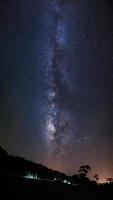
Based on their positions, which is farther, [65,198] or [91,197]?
[91,197]

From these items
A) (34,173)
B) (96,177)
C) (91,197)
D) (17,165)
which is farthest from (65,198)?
(96,177)

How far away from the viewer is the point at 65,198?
76.6 ft

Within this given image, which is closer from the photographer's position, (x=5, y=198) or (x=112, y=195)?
(x=5, y=198)

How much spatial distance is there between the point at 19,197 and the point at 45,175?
32.6m

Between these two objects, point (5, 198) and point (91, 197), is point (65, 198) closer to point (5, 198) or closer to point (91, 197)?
point (91, 197)

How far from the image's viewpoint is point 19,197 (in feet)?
68.5

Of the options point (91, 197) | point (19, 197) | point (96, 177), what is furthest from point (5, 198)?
point (96, 177)

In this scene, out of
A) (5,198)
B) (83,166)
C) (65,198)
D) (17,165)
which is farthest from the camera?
(83,166)

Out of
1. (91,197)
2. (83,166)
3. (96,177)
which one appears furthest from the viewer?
(96,177)

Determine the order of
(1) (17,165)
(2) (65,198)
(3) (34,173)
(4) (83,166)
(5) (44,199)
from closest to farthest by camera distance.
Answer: (5) (44,199) < (2) (65,198) < (1) (17,165) < (3) (34,173) < (4) (83,166)

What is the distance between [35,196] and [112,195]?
7.90m

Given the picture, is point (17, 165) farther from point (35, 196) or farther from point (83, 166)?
point (83, 166)

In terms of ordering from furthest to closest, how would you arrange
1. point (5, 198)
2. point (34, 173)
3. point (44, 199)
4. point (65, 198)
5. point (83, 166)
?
point (83, 166)
point (34, 173)
point (65, 198)
point (44, 199)
point (5, 198)

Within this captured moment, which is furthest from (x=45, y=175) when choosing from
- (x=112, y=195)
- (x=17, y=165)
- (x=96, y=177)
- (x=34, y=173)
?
(x=96, y=177)
